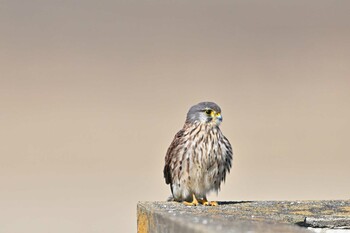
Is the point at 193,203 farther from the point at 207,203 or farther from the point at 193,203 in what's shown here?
the point at 207,203

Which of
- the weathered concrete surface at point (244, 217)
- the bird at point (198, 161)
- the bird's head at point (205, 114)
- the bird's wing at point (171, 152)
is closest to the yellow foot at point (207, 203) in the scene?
the bird at point (198, 161)

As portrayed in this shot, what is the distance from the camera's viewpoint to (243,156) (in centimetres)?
1772

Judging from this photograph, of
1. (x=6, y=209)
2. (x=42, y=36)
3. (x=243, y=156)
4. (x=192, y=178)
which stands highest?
(x=42, y=36)

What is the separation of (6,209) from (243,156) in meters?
4.17

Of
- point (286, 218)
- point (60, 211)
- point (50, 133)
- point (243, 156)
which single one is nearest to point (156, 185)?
point (60, 211)

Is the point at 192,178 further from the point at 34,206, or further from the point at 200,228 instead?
the point at 34,206

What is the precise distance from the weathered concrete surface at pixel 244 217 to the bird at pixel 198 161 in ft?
4.22

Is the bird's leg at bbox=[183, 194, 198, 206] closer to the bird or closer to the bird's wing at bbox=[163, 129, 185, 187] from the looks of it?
the bird

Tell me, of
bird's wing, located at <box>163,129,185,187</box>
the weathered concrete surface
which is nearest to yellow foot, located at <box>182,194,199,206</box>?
bird's wing, located at <box>163,129,185,187</box>

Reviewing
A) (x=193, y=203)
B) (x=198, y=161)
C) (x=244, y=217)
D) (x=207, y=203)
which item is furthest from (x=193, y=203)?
(x=244, y=217)

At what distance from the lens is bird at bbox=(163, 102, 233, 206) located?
24.5 ft

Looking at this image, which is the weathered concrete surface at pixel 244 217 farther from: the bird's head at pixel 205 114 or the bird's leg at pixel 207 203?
the bird's head at pixel 205 114

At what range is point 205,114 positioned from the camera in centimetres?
775

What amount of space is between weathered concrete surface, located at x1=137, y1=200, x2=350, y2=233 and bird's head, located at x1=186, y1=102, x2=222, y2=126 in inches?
60.8
